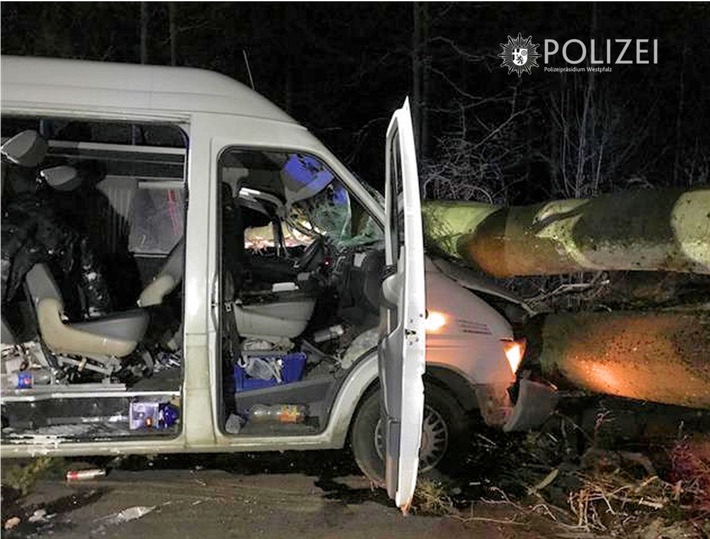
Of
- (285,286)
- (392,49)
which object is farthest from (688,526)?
(392,49)

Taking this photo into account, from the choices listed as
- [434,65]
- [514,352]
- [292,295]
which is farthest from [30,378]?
[434,65]

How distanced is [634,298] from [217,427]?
10.9 feet

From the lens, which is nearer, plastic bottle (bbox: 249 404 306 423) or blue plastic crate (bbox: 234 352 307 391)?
plastic bottle (bbox: 249 404 306 423)

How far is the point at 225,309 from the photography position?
172 inches

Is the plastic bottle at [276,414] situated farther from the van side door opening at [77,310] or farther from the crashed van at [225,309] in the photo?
the van side door opening at [77,310]

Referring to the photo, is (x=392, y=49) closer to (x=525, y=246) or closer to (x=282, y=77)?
(x=282, y=77)

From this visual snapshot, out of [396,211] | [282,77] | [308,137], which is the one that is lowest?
[396,211]

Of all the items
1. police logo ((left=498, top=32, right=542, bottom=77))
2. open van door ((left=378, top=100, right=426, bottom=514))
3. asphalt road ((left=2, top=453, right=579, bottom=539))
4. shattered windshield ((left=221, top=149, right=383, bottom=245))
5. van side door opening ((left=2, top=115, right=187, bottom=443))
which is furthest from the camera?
police logo ((left=498, top=32, right=542, bottom=77))

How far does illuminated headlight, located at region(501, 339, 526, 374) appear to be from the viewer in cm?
459

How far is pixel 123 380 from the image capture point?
15.0 feet

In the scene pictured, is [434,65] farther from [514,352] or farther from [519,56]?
[514,352]

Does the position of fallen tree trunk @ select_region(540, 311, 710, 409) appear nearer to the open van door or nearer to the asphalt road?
the asphalt road

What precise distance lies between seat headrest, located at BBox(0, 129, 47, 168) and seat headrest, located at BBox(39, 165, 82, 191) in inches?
13.5

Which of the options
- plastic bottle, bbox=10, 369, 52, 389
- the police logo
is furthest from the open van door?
the police logo
